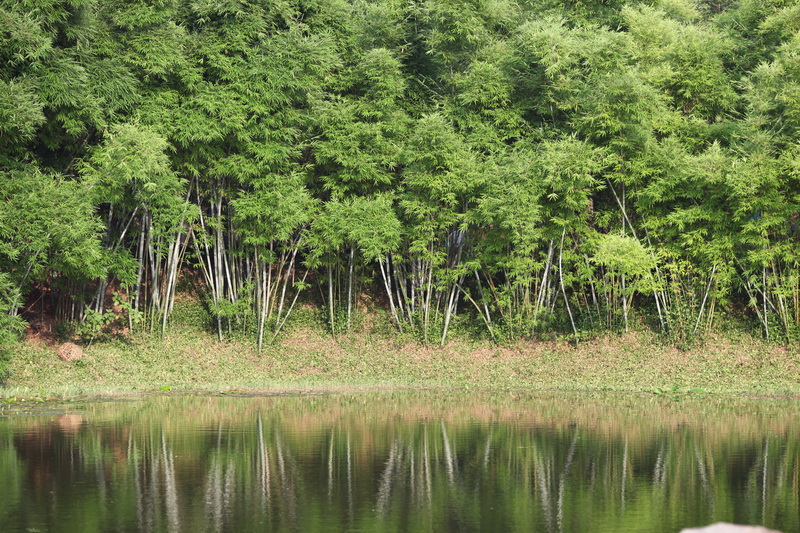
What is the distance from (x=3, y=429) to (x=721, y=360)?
16127 mm

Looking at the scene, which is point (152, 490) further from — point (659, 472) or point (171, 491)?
point (659, 472)

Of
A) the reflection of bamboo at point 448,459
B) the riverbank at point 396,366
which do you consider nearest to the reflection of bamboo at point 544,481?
the reflection of bamboo at point 448,459

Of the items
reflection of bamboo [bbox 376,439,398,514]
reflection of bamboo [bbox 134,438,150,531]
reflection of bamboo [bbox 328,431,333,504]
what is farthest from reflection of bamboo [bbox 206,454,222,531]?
reflection of bamboo [bbox 376,439,398,514]

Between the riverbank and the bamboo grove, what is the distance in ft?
2.27

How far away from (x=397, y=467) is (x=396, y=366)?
12972 millimetres

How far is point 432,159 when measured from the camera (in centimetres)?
2284

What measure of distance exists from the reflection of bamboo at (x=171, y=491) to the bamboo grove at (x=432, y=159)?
382 inches

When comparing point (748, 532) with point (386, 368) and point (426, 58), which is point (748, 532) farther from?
point (426, 58)

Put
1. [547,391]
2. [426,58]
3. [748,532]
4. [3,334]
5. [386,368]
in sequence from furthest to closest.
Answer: [426,58] → [386,368] → [547,391] → [3,334] → [748,532]

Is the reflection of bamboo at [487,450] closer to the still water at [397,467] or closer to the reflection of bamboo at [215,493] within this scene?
the still water at [397,467]

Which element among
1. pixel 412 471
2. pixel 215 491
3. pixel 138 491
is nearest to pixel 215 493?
pixel 215 491

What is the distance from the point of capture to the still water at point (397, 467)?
7.65 meters

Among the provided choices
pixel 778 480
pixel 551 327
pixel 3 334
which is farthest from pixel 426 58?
pixel 778 480

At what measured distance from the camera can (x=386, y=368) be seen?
76.0ft
